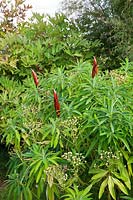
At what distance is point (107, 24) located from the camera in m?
4.67

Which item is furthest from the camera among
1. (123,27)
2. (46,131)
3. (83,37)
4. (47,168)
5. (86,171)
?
(83,37)

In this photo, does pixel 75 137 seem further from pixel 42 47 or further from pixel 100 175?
pixel 42 47

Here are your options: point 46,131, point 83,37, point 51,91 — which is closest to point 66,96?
point 51,91

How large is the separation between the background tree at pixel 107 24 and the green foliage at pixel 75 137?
158cm

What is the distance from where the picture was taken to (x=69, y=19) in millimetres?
4922

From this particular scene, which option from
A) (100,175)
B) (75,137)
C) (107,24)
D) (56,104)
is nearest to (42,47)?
(107,24)

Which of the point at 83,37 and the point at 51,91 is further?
the point at 83,37

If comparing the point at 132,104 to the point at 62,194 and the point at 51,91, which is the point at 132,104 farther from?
the point at 62,194

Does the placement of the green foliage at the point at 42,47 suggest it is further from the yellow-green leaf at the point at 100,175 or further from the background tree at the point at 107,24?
the yellow-green leaf at the point at 100,175

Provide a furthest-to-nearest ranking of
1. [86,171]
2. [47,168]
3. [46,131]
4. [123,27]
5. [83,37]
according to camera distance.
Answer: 1. [83,37]
2. [123,27]
3. [86,171]
4. [46,131]
5. [47,168]

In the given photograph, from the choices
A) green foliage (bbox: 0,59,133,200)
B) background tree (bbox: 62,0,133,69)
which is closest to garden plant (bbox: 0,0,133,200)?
green foliage (bbox: 0,59,133,200)

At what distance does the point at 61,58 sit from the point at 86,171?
2.01 meters

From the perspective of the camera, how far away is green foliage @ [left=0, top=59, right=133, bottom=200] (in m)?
2.57

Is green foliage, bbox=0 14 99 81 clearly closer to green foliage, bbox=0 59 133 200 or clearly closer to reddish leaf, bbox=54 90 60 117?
green foliage, bbox=0 59 133 200
